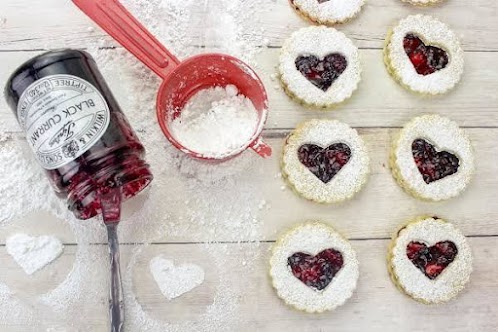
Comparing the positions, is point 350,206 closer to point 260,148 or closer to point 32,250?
point 260,148

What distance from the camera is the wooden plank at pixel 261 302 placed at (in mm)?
1265

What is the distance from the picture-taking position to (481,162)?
1363mm

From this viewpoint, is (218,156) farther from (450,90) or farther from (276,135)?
(450,90)

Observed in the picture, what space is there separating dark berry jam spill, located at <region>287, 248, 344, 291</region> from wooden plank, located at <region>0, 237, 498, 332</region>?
64 millimetres

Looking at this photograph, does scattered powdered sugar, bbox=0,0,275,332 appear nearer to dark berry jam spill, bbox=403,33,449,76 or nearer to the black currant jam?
the black currant jam

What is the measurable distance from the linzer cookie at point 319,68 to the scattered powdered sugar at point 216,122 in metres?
0.11

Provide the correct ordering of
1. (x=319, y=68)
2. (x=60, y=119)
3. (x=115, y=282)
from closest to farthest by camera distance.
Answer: (x=60, y=119)
(x=115, y=282)
(x=319, y=68)

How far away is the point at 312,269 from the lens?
1.25m

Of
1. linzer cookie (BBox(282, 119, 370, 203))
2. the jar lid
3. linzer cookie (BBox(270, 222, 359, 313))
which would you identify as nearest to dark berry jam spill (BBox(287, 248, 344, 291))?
linzer cookie (BBox(270, 222, 359, 313))

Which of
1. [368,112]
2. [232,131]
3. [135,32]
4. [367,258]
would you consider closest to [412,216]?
[367,258]

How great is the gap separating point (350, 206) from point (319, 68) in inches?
11.1

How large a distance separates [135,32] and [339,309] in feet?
2.17

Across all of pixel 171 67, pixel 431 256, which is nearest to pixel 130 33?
pixel 171 67

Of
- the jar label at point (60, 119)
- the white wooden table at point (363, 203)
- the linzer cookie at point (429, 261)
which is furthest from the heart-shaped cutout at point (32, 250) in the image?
the linzer cookie at point (429, 261)
